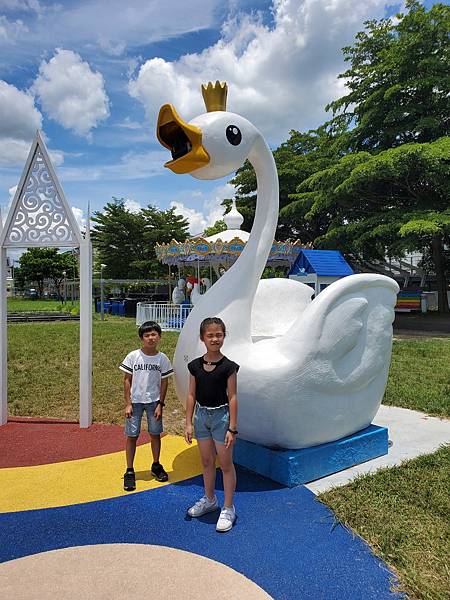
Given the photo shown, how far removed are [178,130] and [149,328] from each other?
1.29 m

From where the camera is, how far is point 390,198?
17156 mm

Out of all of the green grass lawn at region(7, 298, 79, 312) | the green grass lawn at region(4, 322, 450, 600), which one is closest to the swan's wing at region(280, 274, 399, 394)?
the green grass lawn at region(4, 322, 450, 600)

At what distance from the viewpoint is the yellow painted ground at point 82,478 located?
9.34ft

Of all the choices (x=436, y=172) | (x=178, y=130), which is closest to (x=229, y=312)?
(x=178, y=130)

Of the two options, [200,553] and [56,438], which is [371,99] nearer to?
[56,438]

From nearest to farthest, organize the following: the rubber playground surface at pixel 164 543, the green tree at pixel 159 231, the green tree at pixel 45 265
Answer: the rubber playground surface at pixel 164 543 → the green tree at pixel 159 231 → the green tree at pixel 45 265

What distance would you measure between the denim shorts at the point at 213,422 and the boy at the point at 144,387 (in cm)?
52

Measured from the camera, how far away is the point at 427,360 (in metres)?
8.42

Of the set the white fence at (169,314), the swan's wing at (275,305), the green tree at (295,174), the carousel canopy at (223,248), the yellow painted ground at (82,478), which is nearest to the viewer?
the yellow painted ground at (82,478)

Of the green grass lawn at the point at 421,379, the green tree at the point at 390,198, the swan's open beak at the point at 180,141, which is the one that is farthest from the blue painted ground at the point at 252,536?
the green tree at the point at 390,198

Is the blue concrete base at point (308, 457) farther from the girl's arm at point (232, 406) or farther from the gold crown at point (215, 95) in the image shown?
the gold crown at point (215, 95)

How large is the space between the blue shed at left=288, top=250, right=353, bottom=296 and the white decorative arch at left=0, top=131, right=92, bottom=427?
25.3ft

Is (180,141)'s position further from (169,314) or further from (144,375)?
(169,314)

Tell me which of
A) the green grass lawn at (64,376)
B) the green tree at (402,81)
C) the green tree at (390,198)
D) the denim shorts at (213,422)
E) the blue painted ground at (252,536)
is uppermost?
the green tree at (402,81)
